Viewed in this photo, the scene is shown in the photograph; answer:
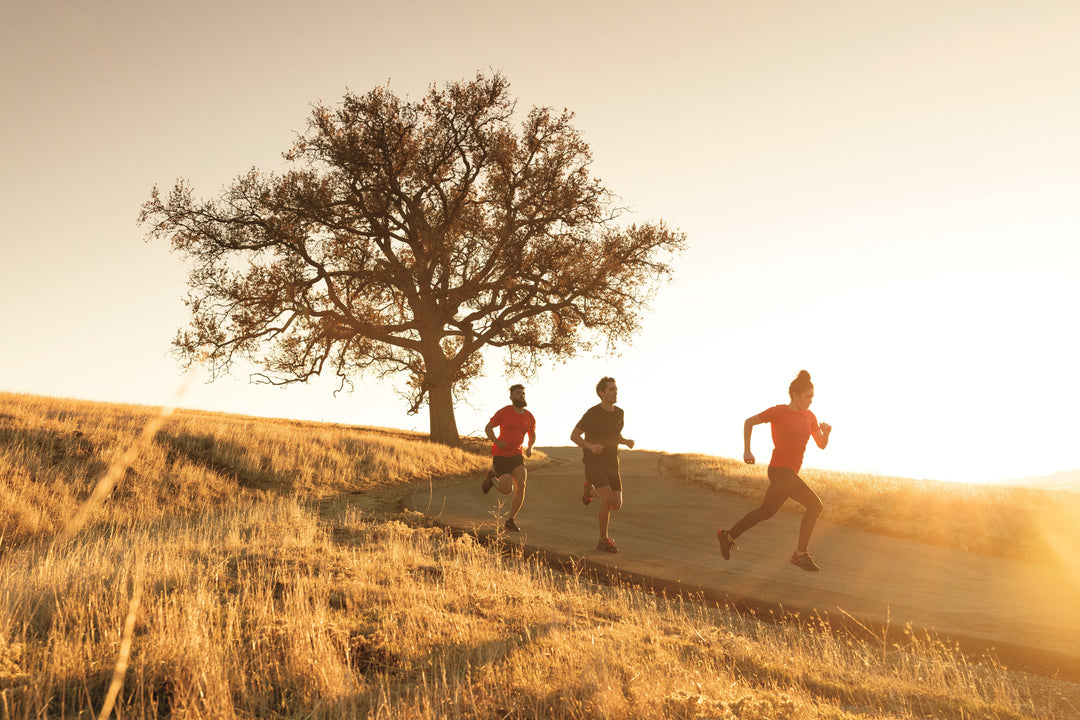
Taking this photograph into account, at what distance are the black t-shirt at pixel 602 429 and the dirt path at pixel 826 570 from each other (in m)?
1.58

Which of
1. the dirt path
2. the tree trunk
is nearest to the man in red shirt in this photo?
the dirt path

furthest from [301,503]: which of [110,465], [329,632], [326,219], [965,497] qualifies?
[965,497]

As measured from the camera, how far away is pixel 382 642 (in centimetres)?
543

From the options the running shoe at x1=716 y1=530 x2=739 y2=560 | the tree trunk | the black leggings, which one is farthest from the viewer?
the tree trunk

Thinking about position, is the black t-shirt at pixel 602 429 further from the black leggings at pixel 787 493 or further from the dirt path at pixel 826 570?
the black leggings at pixel 787 493

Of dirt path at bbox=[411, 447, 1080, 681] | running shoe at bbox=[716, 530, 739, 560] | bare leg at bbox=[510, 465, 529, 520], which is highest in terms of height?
bare leg at bbox=[510, 465, 529, 520]

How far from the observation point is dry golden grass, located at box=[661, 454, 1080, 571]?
1409 cm

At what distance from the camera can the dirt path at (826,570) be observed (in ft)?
27.6

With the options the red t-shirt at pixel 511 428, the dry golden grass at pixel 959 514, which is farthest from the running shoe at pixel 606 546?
the dry golden grass at pixel 959 514

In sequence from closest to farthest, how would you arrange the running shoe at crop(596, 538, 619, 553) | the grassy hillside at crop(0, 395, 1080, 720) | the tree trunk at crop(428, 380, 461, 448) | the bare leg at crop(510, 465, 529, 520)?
the grassy hillside at crop(0, 395, 1080, 720) < the running shoe at crop(596, 538, 619, 553) < the bare leg at crop(510, 465, 529, 520) < the tree trunk at crop(428, 380, 461, 448)

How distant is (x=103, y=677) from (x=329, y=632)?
5.13ft

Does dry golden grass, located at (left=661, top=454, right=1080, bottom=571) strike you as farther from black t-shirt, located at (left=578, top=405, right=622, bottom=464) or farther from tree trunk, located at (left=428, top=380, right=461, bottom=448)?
tree trunk, located at (left=428, top=380, right=461, bottom=448)

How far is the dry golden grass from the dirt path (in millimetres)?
957

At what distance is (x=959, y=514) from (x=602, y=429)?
34.5 ft
